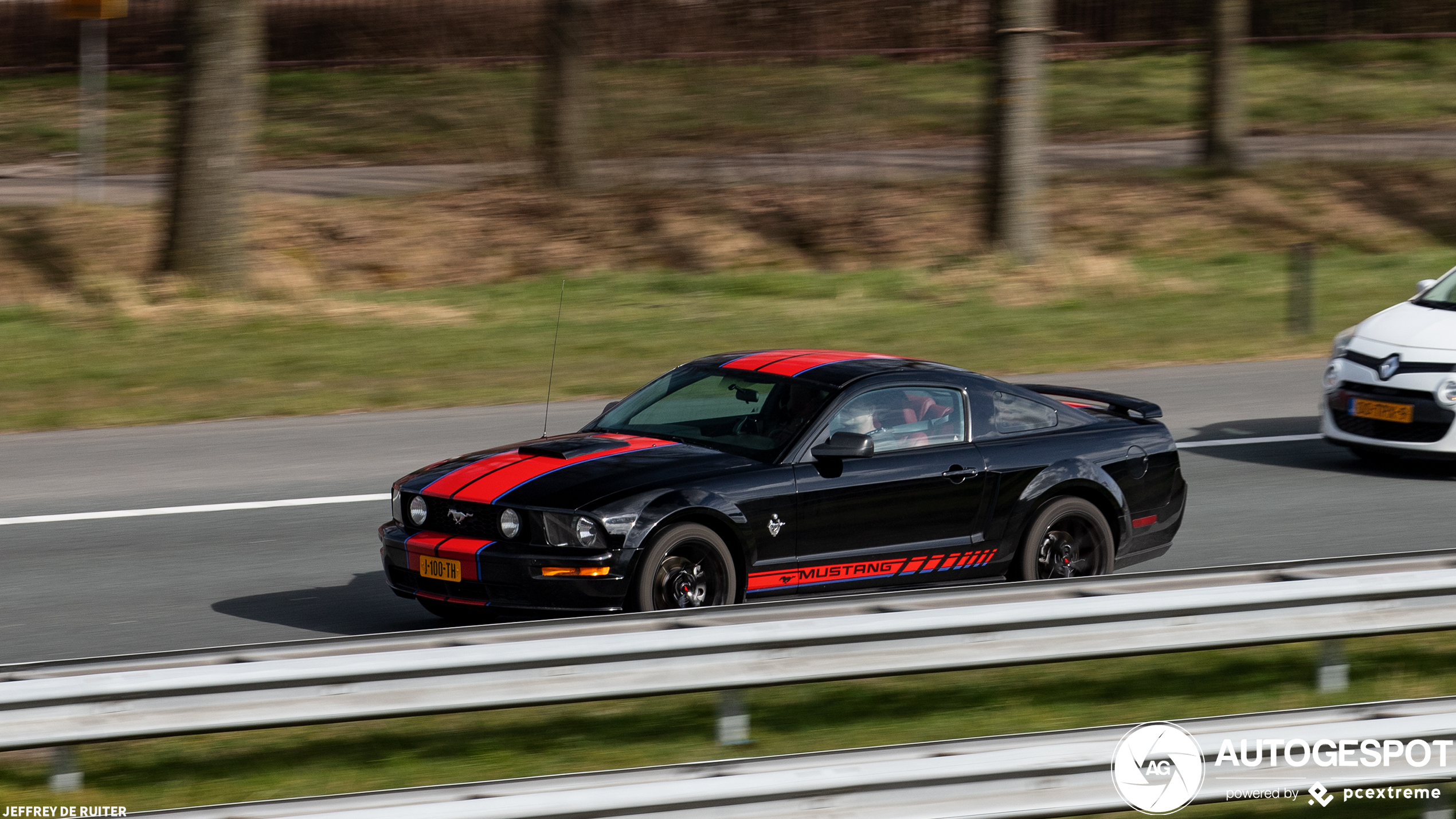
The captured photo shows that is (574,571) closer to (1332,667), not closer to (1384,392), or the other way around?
(1332,667)

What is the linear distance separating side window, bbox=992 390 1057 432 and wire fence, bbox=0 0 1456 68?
34266mm

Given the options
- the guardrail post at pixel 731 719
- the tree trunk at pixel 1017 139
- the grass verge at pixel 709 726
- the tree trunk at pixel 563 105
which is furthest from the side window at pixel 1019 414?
the tree trunk at pixel 563 105

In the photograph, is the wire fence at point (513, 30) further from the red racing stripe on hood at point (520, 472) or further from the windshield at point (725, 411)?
the red racing stripe on hood at point (520, 472)

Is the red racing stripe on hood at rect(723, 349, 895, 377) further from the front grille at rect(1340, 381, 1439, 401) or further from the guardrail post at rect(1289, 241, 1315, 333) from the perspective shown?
the guardrail post at rect(1289, 241, 1315, 333)

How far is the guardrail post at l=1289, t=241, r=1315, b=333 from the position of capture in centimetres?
1905

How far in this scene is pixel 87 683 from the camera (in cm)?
529

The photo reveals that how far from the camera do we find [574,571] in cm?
745

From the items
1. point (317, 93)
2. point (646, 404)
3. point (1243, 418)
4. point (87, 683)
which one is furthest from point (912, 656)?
point (317, 93)

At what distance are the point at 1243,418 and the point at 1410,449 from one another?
8.66 ft

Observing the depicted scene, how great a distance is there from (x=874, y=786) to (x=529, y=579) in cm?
298

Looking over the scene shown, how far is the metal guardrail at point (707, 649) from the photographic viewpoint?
17.4ft

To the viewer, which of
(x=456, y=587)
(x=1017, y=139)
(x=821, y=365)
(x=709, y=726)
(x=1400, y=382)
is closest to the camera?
(x=709, y=726)

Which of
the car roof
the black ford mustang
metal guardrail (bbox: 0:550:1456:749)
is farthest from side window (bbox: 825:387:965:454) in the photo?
metal guardrail (bbox: 0:550:1456:749)
